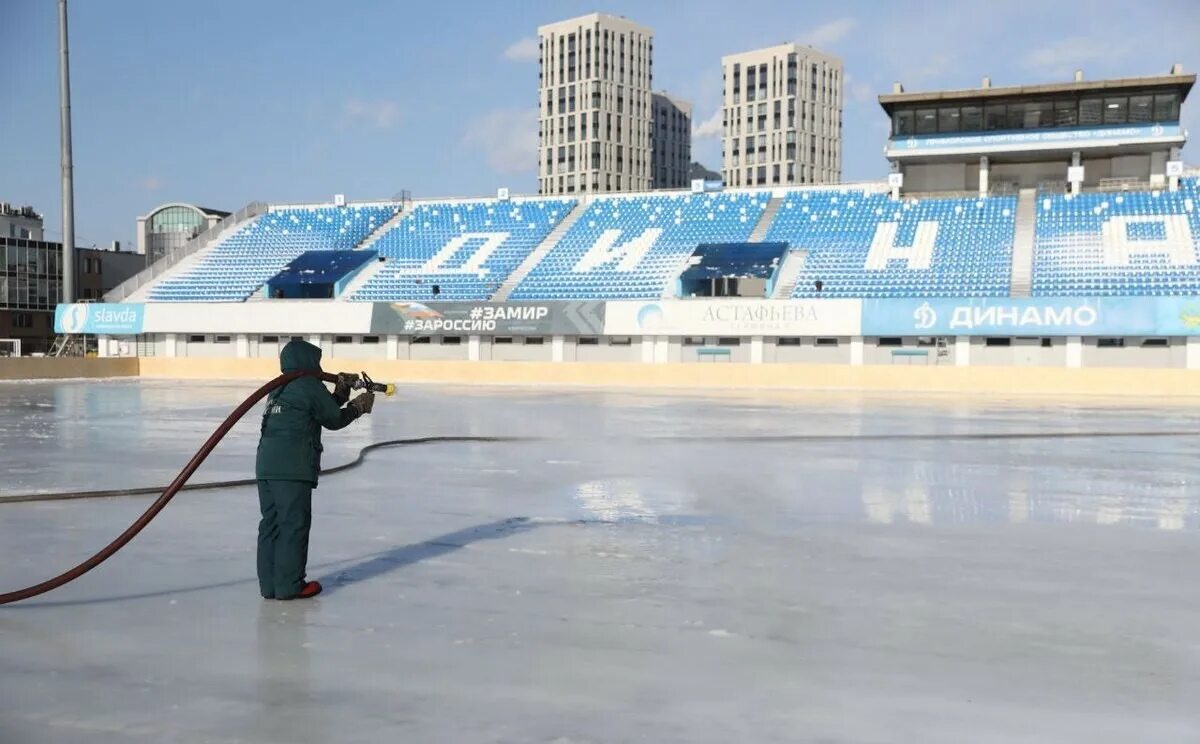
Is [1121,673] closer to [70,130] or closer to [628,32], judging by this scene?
[70,130]

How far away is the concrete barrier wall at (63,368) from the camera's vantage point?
46531 mm

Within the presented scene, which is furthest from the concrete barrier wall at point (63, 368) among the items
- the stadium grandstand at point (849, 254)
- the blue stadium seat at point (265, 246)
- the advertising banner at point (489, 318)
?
the advertising banner at point (489, 318)

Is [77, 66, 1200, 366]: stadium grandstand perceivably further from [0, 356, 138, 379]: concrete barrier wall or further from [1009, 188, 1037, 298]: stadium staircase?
[0, 356, 138, 379]: concrete barrier wall

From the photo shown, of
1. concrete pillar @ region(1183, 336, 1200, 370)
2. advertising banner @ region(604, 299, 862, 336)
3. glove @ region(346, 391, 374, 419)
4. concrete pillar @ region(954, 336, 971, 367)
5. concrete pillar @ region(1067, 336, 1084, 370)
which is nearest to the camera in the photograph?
glove @ region(346, 391, 374, 419)

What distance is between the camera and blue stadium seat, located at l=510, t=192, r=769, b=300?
5209 centimetres

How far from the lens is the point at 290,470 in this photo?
23.1ft

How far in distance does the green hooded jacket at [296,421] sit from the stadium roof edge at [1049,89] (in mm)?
52053

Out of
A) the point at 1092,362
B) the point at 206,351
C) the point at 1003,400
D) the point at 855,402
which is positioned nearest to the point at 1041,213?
the point at 1092,362

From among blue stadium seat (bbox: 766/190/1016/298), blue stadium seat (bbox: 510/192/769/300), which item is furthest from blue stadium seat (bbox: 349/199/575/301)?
blue stadium seat (bbox: 766/190/1016/298)

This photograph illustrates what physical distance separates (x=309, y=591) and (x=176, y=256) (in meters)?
61.6

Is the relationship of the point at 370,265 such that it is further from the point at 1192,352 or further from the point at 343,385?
the point at 343,385

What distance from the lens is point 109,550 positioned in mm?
7367

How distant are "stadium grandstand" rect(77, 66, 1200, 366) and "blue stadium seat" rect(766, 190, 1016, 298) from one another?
0.13 meters

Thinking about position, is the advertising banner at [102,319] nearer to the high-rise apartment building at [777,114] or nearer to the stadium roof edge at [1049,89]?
the stadium roof edge at [1049,89]
